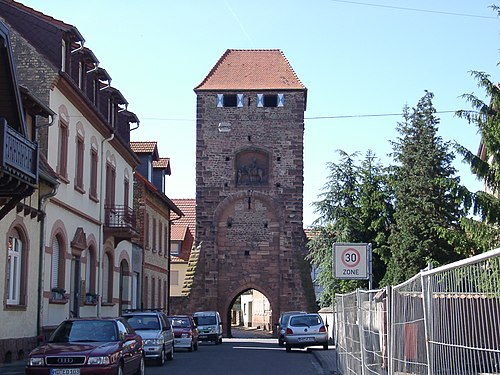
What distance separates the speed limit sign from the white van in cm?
2066

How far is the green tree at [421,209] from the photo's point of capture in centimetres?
3988

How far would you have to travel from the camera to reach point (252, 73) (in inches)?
2207

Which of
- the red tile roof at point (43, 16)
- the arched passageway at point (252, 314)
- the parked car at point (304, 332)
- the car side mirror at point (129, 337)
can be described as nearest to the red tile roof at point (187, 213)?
the arched passageway at point (252, 314)

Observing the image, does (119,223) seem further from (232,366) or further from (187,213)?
(187,213)

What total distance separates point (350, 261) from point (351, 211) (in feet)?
81.0

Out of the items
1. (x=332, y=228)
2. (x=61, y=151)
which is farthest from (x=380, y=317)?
(x=332, y=228)

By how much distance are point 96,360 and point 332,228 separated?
109ft

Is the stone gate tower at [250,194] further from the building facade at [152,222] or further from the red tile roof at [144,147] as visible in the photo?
the red tile roof at [144,147]

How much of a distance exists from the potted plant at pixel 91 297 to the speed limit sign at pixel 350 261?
10455 millimetres

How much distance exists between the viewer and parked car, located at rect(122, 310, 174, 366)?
22859mm

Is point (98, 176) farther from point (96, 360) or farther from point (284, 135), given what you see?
point (284, 135)

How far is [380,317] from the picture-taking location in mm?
10633

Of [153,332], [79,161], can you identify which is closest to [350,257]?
[153,332]

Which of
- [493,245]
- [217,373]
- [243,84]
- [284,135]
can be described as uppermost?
[243,84]
